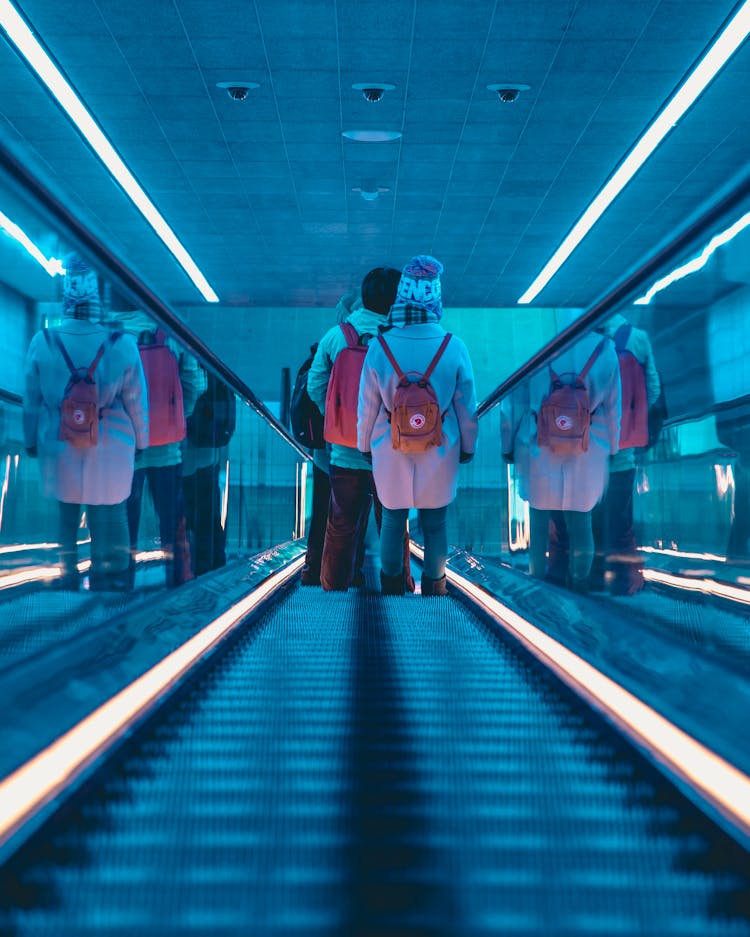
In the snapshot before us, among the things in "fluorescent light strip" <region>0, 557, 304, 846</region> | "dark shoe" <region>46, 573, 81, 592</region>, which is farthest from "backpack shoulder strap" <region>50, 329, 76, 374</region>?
"fluorescent light strip" <region>0, 557, 304, 846</region>

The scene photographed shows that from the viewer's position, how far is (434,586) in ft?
17.1

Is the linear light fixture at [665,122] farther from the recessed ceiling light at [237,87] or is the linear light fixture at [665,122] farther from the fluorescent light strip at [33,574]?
the fluorescent light strip at [33,574]

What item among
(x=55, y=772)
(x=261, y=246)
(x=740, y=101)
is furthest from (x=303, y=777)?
(x=261, y=246)

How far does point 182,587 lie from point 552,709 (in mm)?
2404

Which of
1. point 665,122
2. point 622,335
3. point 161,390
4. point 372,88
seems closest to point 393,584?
point 161,390

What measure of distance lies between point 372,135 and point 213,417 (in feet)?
20.6

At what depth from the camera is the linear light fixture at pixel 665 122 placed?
837 cm

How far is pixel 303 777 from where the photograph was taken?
2053mm

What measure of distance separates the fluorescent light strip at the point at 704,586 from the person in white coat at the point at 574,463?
0.59 metres

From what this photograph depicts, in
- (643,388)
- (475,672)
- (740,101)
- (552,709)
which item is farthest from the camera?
(740,101)

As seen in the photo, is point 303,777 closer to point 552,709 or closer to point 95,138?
point 552,709

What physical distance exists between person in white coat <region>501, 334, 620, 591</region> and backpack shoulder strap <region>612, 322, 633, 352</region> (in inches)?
2.3

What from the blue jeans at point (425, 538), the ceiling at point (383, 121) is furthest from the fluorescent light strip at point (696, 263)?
the ceiling at point (383, 121)

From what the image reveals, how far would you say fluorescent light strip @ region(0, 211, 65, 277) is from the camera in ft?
8.18
